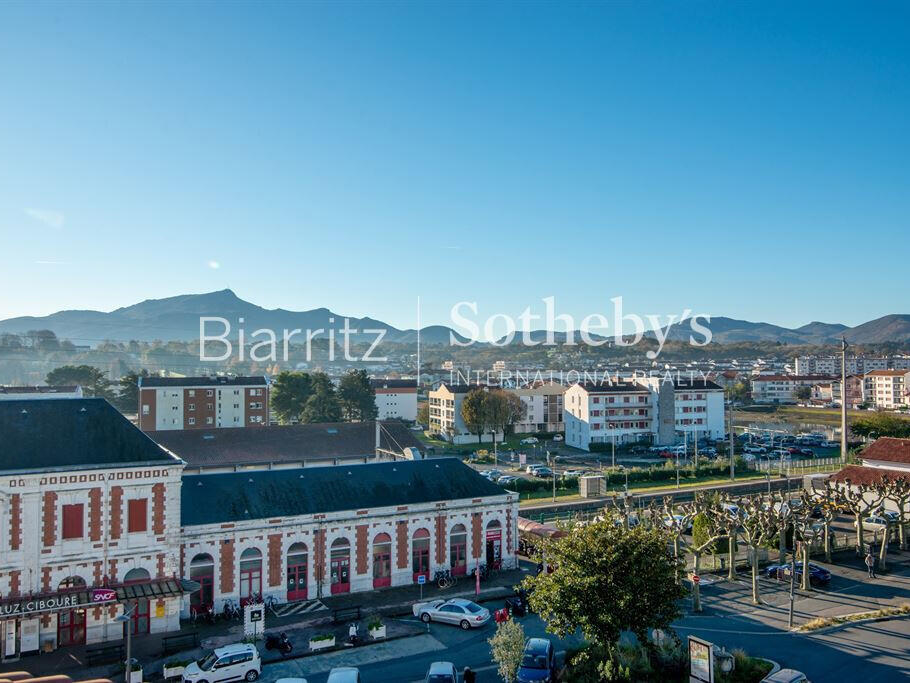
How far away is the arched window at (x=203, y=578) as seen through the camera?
3195cm

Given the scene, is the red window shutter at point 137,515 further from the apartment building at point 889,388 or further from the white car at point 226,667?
the apartment building at point 889,388

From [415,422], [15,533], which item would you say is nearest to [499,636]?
[15,533]

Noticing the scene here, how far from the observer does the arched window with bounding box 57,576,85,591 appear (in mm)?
28734

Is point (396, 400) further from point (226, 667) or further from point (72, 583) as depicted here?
point (226, 667)

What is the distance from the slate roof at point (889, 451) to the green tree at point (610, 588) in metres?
40.4

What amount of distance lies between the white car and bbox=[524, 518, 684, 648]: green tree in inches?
430

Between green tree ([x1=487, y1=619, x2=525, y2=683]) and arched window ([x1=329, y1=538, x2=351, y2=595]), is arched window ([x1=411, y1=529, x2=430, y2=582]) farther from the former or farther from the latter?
green tree ([x1=487, y1=619, x2=525, y2=683])

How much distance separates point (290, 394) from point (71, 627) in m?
76.0

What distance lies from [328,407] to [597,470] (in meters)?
44.5

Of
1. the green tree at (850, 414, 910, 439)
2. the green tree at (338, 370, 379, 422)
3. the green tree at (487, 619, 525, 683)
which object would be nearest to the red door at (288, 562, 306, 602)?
the green tree at (487, 619, 525, 683)

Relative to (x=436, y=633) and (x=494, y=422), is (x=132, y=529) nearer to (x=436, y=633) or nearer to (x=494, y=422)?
(x=436, y=633)

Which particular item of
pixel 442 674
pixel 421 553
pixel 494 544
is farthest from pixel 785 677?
pixel 421 553

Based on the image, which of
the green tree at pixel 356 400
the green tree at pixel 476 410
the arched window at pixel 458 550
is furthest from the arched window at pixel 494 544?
the green tree at pixel 356 400

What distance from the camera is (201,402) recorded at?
97750 mm
